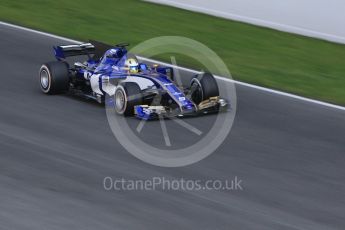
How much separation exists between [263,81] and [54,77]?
11.7ft

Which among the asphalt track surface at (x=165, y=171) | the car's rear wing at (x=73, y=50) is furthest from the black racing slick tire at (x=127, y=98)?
the car's rear wing at (x=73, y=50)

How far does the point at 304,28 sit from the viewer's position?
15.8 metres

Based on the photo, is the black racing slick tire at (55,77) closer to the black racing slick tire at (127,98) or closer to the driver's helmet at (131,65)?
the driver's helmet at (131,65)

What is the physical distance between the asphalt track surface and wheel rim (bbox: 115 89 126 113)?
0.27m

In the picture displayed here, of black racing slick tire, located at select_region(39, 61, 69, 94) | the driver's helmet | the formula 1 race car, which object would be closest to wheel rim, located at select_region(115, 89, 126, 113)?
the formula 1 race car

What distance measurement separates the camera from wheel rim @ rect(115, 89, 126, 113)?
438 inches

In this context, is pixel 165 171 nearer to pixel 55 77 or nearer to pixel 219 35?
pixel 55 77

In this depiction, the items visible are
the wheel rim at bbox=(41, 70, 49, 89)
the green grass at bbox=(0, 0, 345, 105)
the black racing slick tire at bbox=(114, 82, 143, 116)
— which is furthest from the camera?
the green grass at bbox=(0, 0, 345, 105)

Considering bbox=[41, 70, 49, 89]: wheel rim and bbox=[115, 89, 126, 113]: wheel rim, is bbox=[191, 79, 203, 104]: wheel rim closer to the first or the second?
bbox=[115, 89, 126, 113]: wheel rim

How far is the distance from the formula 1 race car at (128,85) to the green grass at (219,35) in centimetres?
231

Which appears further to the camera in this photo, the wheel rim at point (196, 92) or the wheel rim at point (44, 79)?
the wheel rim at point (44, 79)

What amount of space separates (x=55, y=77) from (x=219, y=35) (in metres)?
4.86

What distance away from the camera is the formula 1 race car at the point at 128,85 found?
11133 mm

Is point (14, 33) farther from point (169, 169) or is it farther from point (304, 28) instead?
point (169, 169)
